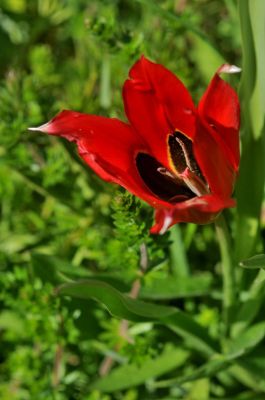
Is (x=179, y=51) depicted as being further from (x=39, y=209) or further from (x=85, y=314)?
(x=85, y=314)

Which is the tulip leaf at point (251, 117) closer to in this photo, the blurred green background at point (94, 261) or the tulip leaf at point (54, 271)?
the blurred green background at point (94, 261)

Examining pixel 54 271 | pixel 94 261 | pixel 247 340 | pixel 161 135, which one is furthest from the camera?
pixel 94 261

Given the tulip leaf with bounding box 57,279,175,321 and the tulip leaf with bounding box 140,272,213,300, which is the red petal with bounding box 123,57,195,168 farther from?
the tulip leaf with bounding box 140,272,213,300

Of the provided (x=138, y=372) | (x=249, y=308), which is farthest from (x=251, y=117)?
(x=138, y=372)

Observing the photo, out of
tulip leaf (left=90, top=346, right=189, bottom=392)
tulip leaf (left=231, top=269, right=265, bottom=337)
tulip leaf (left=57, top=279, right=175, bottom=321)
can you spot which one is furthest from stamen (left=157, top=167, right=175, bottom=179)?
tulip leaf (left=90, top=346, right=189, bottom=392)

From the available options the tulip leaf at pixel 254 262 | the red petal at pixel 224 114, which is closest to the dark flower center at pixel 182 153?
the red petal at pixel 224 114

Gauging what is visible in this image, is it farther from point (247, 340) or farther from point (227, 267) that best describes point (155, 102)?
point (247, 340)
